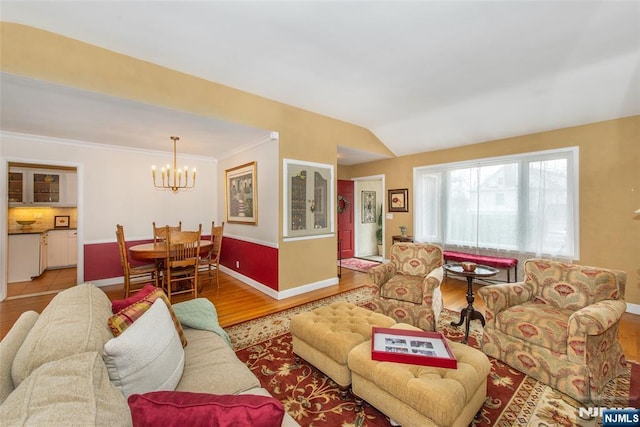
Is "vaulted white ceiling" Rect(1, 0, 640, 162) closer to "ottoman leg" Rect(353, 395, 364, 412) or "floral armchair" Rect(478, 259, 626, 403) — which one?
"floral armchair" Rect(478, 259, 626, 403)

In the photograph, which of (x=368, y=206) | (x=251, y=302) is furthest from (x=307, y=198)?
(x=368, y=206)

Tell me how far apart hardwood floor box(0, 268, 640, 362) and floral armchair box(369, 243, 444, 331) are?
2.90ft

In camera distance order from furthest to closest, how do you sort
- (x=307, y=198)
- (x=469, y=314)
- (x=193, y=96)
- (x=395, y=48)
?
(x=307, y=198) < (x=193, y=96) < (x=469, y=314) < (x=395, y=48)

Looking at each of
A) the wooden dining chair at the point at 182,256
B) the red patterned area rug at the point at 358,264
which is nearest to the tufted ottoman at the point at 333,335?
the wooden dining chair at the point at 182,256

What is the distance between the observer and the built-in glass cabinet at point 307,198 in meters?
4.09

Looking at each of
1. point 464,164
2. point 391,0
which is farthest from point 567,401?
point 464,164

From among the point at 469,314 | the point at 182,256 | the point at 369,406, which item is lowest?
the point at 369,406

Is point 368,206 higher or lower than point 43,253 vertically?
higher

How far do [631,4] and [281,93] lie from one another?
3319mm

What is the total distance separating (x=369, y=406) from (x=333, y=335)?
0.51 meters

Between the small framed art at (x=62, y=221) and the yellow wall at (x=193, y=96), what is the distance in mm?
4957

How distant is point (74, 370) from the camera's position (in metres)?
0.80

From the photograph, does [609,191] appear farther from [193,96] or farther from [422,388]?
[193,96]

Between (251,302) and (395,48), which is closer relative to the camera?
(395,48)
